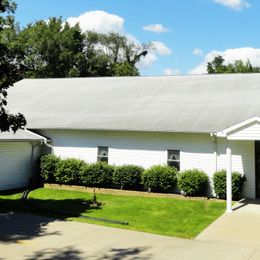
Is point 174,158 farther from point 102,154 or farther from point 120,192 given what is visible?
point 102,154

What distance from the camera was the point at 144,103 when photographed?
24.7m

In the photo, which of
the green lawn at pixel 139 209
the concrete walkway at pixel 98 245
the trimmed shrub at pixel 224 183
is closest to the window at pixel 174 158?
the green lawn at pixel 139 209

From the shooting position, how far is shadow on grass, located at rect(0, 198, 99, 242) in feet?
41.3

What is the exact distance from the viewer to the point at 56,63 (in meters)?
54.6

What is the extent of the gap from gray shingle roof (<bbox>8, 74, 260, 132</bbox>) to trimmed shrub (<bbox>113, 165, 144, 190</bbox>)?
211 cm

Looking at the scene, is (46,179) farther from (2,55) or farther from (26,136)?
(2,55)

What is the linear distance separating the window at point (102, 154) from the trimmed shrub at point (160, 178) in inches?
119

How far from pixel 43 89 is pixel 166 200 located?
16773 mm

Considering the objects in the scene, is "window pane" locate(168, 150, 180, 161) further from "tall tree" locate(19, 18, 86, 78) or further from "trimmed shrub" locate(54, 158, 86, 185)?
"tall tree" locate(19, 18, 86, 78)

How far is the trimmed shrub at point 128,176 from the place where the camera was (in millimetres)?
20625

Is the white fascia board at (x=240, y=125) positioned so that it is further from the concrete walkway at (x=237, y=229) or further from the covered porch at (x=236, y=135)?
the concrete walkway at (x=237, y=229)

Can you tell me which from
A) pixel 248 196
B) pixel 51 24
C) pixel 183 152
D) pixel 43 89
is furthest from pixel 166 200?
pixel 51 24

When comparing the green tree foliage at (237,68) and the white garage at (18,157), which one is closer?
the white garage at (18,157)

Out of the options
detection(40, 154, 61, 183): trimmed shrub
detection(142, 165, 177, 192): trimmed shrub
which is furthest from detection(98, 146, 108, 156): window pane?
detection(142, 165, 177, 192): trimmed shrub
